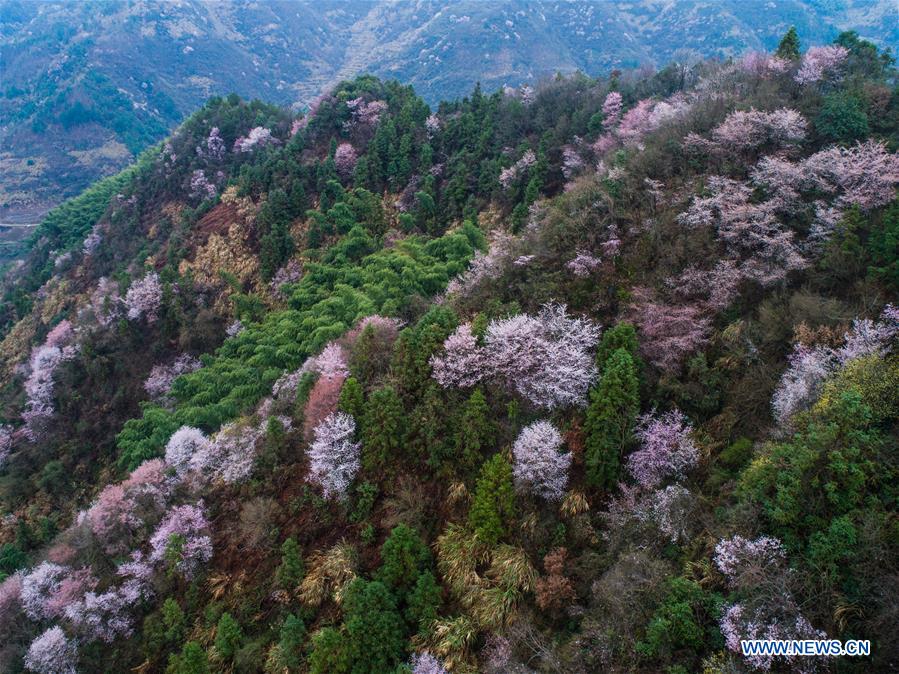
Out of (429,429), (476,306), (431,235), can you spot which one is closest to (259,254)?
(431,235)

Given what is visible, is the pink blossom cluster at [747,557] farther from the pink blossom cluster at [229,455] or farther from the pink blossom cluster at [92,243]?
the pink blossom cluster at [92,243]

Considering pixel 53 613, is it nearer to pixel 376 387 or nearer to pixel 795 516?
pixel 376 387

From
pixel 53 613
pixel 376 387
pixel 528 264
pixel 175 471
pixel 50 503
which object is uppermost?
pixel 528 264

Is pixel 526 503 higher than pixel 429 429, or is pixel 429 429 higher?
pixel 429 429

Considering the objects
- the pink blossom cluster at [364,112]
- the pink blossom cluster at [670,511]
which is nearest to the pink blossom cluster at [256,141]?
the pink blossom cluster at [364,112]

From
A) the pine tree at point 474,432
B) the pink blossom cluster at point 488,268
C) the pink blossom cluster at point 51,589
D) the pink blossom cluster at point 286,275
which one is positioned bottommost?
the pink blossom cluster at point 51,589

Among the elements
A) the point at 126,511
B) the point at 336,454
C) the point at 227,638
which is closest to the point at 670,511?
the point at 336,454

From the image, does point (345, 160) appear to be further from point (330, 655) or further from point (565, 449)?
point (330, 655)
